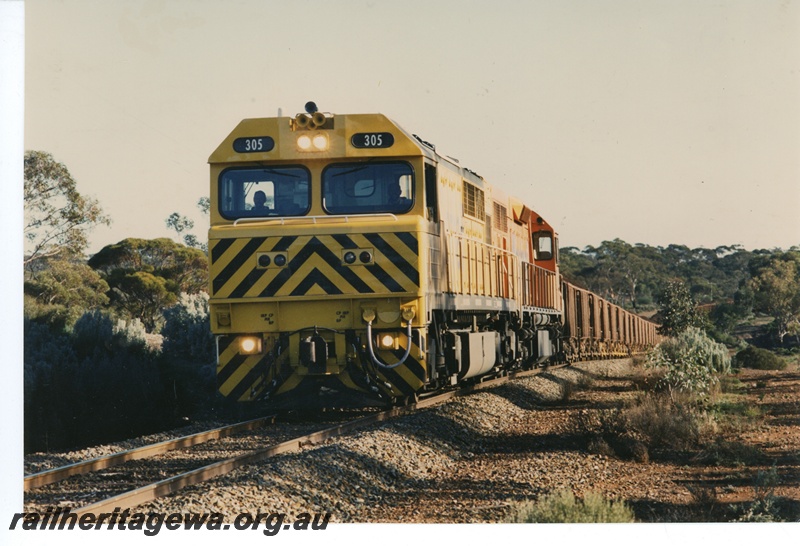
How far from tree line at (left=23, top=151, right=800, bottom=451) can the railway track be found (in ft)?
10.1

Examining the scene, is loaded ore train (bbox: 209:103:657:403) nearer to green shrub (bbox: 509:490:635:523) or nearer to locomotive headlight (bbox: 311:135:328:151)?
locomotive headlight (bbox: 311:135:328:151)

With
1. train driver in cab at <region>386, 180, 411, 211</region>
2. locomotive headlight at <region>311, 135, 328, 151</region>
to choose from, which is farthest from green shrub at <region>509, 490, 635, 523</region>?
locomotive headlight at <region>311, 135, 328, 151</region>

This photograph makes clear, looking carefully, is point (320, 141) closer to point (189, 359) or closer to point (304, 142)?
point (304, 142)

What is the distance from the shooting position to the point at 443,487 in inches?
347

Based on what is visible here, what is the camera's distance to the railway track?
7.83 meters

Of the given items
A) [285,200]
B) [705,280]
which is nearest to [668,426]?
[285,200]

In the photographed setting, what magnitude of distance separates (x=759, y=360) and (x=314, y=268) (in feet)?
60.9

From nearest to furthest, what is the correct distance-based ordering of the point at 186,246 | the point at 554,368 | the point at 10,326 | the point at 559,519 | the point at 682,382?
the point at 559,519
the point at 10,326
the point at 682,382
the point at 554,368
the point at 186,246

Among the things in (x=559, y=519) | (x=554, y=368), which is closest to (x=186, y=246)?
(x=554, y=368)

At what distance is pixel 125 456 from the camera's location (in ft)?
33.1

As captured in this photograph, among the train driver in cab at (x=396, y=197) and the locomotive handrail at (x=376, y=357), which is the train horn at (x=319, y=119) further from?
the locomotive handrail at (x=376, y=357)

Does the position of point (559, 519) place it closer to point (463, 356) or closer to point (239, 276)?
point (239, 276)

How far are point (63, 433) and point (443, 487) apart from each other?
724 centimetres

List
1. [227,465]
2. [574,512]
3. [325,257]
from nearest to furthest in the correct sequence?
[574,512]
[227,465]
[325,257]
